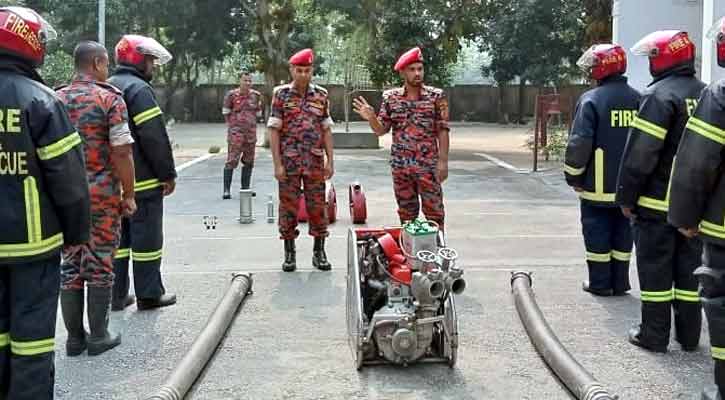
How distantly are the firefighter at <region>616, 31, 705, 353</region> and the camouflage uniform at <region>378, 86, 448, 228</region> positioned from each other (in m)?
2.18

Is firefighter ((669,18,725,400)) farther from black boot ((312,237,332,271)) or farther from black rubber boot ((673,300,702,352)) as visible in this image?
black boot ((312,237,332,271))

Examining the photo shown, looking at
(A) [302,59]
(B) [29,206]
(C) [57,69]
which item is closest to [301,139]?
(A) [302,59]

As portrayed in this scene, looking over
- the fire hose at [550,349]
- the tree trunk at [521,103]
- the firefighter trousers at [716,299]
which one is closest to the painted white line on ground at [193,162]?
the fire hose at [550,349]

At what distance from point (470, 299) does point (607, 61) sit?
221cm

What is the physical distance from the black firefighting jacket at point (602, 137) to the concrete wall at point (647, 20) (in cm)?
835

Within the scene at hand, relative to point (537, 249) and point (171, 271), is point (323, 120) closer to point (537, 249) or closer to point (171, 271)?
point (171, 271)

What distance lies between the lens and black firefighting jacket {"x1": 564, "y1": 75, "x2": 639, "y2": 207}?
286 inches

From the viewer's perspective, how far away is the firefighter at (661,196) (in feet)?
18.9

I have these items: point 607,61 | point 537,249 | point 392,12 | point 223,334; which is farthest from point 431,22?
point 223,334

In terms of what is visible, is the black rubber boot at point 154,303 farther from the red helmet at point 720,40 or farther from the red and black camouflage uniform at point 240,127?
the red and black camouflage uniform at point 240,127

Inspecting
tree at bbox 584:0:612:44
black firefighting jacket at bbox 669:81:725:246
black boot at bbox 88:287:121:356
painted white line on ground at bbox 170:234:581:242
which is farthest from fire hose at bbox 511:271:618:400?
tree at bbox 584:0:612:44

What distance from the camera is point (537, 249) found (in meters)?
9.70

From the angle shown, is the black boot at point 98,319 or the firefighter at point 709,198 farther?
the black boot at point 98,319

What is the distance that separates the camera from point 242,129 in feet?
46.7
